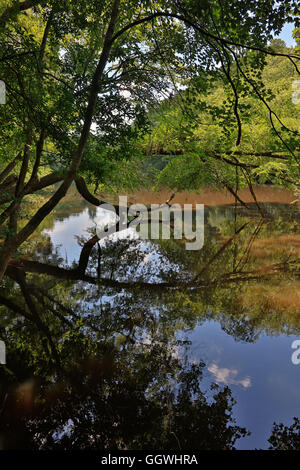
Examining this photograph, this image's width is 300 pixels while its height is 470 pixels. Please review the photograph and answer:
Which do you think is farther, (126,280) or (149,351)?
(126,280)

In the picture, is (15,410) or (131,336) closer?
(15,410)

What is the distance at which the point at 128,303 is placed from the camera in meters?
7.76

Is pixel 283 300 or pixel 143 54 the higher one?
pixel 143 54

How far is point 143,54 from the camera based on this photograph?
5543mm

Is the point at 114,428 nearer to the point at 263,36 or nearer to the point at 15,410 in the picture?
the point at 15,410

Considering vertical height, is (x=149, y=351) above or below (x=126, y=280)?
below

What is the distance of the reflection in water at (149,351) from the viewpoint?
3840mm

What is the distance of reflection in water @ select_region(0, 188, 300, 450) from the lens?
384 cm

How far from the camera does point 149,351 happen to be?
5527mm
